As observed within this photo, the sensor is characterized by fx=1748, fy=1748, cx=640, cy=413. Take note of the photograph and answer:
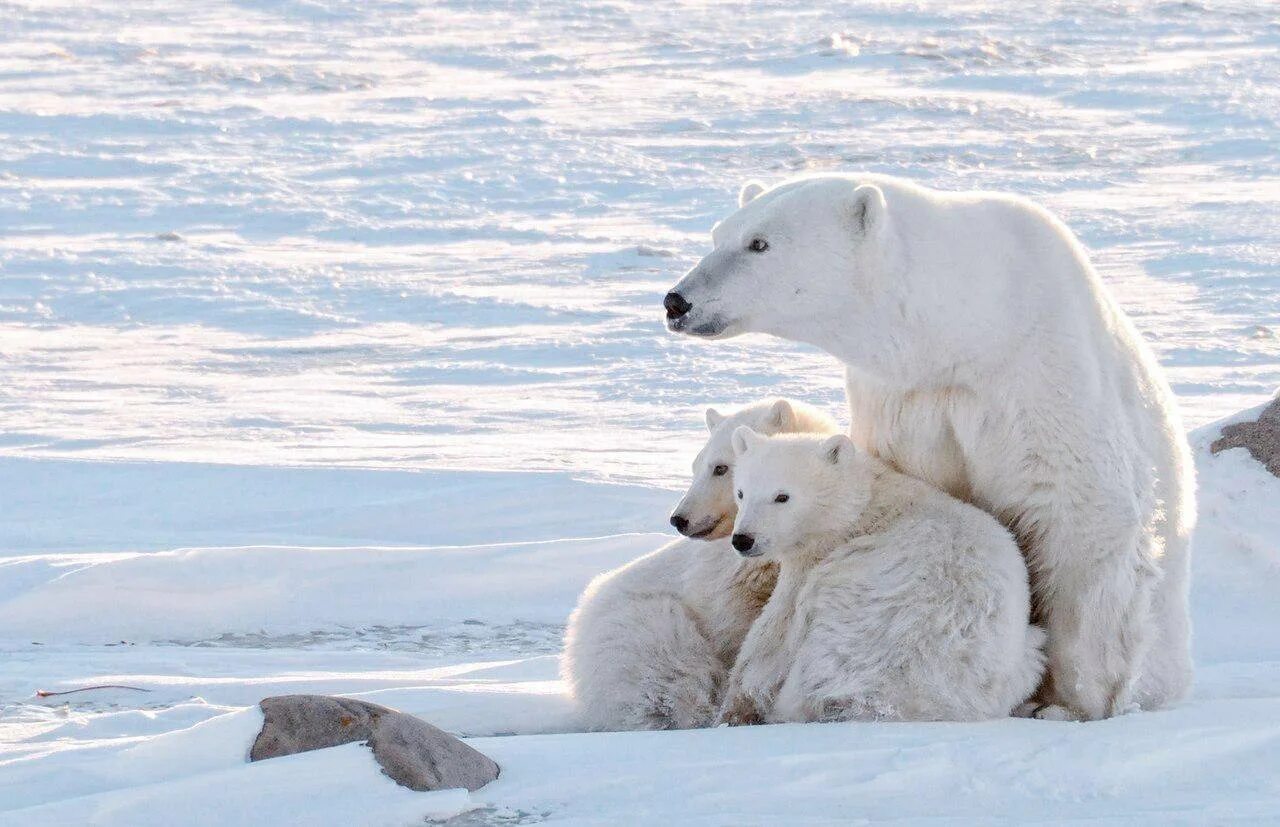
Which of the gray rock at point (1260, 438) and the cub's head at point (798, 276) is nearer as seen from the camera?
the cub's head at point (798, 276)

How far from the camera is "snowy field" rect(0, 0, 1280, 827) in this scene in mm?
3756

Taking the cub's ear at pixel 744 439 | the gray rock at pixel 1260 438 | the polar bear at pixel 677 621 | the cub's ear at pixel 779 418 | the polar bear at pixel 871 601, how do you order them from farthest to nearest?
the gray rock at pixel 1260 438, the cub's ear at pixel 779 418, the cub's ear at pixel 744 439, the polar bear at pixel 677 621, the polar bear at pixel 871 601

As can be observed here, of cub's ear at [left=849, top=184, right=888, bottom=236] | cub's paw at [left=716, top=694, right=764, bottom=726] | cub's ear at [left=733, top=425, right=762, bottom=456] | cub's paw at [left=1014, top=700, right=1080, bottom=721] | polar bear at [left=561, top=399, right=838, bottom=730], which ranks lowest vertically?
cub's paw at [left=1014, top=700, right=1080, bottom=721]

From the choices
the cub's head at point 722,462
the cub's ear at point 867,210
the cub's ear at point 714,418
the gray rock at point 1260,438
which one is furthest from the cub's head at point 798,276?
the gray rock at point 1260,438

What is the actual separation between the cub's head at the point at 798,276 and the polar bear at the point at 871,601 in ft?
1.19

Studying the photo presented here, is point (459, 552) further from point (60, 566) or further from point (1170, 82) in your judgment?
point (1170, 82)

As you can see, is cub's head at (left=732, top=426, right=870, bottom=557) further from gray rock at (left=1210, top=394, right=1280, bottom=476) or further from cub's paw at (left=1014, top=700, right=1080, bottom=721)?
gray rock at (left=1210, top=394, right=1280, bottom=476)

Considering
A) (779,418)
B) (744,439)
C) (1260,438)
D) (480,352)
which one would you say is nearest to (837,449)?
(744,439)

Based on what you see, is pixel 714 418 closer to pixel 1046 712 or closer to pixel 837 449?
pixel 837 449

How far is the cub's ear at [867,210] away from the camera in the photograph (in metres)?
4.18

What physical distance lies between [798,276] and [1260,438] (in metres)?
3.55

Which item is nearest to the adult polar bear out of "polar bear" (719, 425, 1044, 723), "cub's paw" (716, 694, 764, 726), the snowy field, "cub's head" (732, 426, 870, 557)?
"polar bear" (719, 425, 1044, 723)

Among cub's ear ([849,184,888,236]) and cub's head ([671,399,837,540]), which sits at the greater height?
cub's ear ([849,184,888,236])

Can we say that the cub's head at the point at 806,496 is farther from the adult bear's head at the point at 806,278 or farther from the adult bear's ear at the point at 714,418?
the adult bear's ear at the point at 714,418
